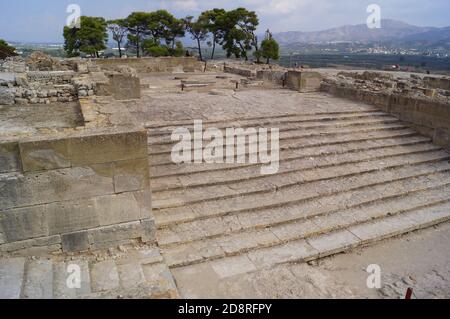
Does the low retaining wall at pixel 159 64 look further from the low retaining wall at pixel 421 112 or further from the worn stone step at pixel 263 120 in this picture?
the low retaining wall at pixel 421 112

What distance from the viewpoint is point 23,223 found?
4004mm

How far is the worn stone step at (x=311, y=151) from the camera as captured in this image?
6.09 meters

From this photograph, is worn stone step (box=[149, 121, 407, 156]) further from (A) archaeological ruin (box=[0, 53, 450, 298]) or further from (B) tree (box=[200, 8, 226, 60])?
(B) tree (box=[200, 8, 226, 60])

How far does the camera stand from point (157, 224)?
195 inches

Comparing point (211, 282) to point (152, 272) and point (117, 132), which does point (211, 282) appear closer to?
point (152, 272)

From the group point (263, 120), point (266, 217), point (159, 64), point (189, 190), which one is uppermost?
point (159, 64)

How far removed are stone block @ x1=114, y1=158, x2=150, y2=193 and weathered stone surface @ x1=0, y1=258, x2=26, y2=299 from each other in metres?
1.35

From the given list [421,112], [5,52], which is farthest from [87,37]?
[421,112]

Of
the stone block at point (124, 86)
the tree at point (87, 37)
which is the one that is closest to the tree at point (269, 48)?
the tree at point (87, 37)

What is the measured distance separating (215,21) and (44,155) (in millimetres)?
32765

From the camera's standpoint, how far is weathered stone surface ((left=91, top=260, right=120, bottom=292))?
3777 millimetres

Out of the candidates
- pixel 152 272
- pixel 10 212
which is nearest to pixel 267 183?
pixel 152 272

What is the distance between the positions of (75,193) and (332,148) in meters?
5.28

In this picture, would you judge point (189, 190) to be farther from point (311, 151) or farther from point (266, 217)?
point (311, 151)
